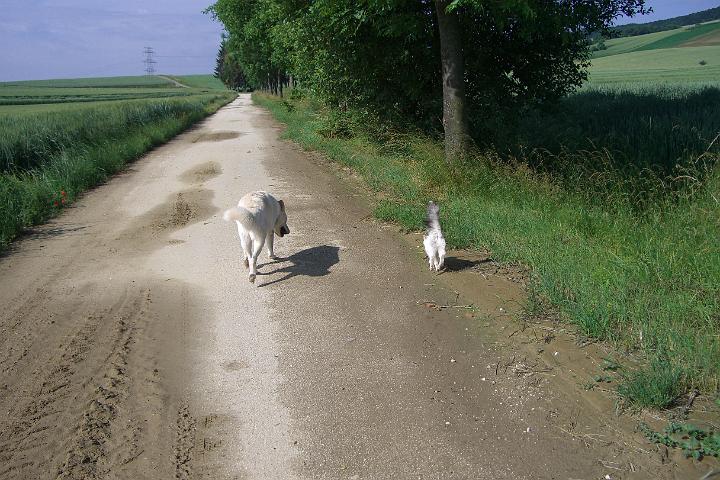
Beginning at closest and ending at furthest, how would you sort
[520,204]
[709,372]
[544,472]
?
[544,472] < [709,372] < [520,204]

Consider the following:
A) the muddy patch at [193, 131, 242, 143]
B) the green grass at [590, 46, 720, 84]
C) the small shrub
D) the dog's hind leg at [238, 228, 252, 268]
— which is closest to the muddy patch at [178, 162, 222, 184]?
the dog's hind leg at [238, 228, 252, 268]

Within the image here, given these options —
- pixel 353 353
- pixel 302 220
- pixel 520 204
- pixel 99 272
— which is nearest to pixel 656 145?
pixel 520 204

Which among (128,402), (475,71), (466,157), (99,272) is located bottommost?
(128,402)

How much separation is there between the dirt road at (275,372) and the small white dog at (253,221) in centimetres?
38

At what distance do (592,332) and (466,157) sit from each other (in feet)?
18.9

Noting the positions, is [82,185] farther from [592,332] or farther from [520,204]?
[592,332]

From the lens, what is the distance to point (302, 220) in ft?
29.2

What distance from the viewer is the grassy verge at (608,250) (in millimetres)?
3990

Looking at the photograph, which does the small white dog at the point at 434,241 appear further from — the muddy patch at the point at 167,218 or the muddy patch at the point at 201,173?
the muddy patch at the point at 201,173

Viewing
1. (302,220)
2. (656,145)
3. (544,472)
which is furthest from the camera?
(656,145)

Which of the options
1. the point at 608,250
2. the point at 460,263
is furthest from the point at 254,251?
the point at 608,250

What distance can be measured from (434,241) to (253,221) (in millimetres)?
2100

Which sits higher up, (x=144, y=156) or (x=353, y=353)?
(x=144, y=156)

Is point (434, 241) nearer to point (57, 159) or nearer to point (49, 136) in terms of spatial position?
point (57, 159)
